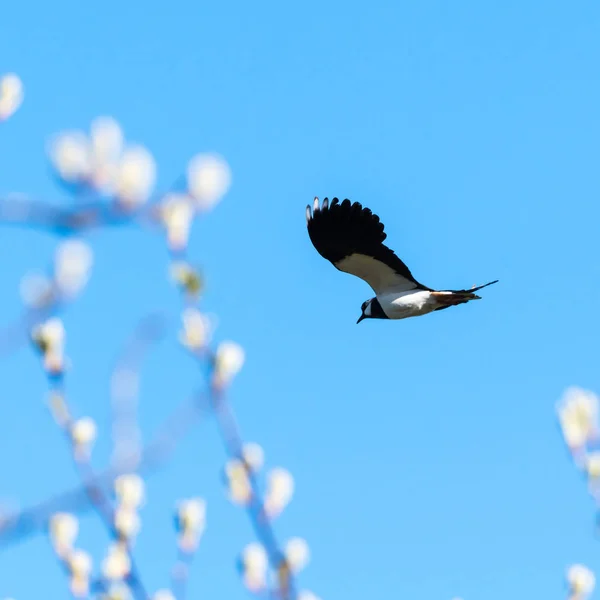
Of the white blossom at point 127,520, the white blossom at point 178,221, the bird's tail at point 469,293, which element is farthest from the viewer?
the bird's tail at point 469,293

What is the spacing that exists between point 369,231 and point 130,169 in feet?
26.4

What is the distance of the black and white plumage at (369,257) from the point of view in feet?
33.4

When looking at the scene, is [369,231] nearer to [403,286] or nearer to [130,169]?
[403,286]

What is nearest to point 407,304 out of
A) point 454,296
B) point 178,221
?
point 454,296

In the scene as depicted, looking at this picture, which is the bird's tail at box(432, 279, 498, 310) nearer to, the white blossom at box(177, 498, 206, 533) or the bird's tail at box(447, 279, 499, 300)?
the bird's tail at box(447, 279, 499, 300)

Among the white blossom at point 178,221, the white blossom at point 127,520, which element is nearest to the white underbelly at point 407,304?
the white blossom at point 127,520

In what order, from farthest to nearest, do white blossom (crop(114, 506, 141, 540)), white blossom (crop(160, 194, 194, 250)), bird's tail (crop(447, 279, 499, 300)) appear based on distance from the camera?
1. bird's tail (crop(447, 279, 499, 300))
2. white blossom (crop(114, 506, 141, 540))
3. white blossom (crop(160, 194, 194, 250))

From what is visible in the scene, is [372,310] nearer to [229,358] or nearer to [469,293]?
[469,293]

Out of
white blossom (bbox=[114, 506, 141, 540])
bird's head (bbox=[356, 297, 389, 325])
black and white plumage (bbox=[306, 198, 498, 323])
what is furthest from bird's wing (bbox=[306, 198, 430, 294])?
white blossom (bbox=[114, 506, 141, 540])

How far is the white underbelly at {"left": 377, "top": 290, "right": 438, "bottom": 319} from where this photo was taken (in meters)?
10.6

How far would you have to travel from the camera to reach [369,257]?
34.4 feet

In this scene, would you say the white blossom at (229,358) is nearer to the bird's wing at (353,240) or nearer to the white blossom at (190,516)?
the white blossom at (190,516)

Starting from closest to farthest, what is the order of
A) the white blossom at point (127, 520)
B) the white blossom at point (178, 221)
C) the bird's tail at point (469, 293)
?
1. the white blossom at point (178, 221)
2. the white blossom at point (127, 520)
3. the bird's tail at point (469, 293)

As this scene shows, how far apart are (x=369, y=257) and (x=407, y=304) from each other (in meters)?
0.78
